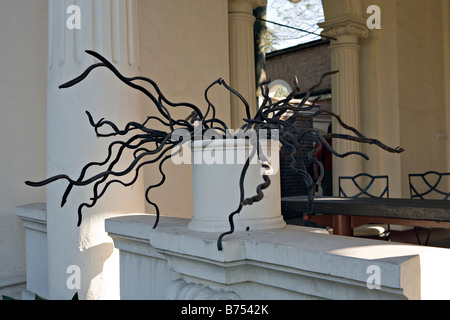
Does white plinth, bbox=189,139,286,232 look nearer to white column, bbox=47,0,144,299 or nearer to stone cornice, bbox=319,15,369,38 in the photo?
white column, bbox=47,0,144,299

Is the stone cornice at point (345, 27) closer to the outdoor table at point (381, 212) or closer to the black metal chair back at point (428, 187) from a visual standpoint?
the black metal chair back at point (428, 187)

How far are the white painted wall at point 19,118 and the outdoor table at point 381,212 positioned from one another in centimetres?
203

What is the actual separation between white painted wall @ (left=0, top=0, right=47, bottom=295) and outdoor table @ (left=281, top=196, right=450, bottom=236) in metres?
2.03

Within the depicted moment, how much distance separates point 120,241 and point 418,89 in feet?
22.5

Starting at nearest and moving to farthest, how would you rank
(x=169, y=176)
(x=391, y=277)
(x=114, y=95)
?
(x=391, y=277)
(x=114, y=95)
(x=169, y=176)

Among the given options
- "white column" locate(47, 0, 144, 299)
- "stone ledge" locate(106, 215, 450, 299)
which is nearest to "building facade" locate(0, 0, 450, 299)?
"white column" locate(47, 0, 144, 299)

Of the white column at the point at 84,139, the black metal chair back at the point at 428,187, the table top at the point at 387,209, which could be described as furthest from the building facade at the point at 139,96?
the table top at the point at 387,209

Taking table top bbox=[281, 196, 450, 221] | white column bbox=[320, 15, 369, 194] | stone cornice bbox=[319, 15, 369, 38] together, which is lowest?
table top bbox=[281, 196, 450, 221]

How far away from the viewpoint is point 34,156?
138 inches

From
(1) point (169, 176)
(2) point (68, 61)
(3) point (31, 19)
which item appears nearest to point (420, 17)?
(1) point (169, 176)

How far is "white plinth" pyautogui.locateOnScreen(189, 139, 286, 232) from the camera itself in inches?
57.7

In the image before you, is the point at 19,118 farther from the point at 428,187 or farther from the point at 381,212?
the point at 428,187

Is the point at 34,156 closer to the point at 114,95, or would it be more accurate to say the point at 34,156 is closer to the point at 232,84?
the point at 114,95

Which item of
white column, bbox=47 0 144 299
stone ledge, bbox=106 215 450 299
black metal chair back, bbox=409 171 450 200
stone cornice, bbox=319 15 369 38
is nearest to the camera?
stone ledge, bbox=106 215 450 299
